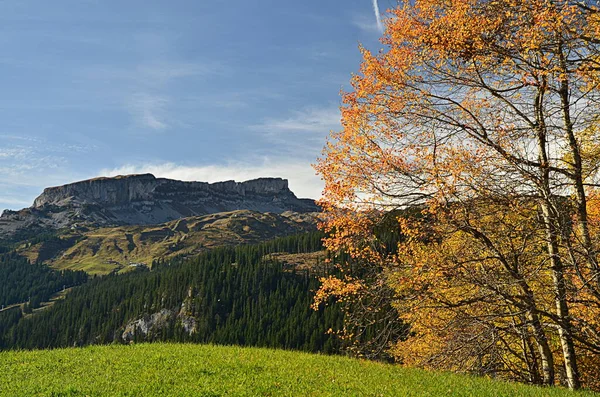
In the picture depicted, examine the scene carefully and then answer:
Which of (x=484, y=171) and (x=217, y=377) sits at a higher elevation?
(x=484, y=171)

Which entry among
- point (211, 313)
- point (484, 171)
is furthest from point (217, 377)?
point (211, 313)

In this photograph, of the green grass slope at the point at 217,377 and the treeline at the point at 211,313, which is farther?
the treeline at the point at 211,313

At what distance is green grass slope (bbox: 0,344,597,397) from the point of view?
11141 millimetres

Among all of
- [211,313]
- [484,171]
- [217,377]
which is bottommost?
[211,313]

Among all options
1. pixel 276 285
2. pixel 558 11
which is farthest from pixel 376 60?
pixel 276 285

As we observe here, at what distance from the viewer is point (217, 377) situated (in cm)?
1266

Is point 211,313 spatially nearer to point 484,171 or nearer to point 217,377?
point 217,377

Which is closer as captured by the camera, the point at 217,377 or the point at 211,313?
the point at 217,377

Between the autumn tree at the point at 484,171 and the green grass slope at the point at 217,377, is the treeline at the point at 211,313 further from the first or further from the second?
the autumn tree at the point at 484,171

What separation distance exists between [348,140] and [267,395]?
23.8 ft

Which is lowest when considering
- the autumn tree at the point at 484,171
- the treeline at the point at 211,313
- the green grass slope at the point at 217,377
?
the treeline at the point at 211,313

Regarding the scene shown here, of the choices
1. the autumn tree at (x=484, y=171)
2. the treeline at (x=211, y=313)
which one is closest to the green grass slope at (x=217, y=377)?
the autumn tree at (x=484, y=171)

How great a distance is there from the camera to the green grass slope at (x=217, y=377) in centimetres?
1114

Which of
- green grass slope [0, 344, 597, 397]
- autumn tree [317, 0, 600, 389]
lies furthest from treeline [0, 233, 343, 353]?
autumn tree [317, 0, 600, 389]
